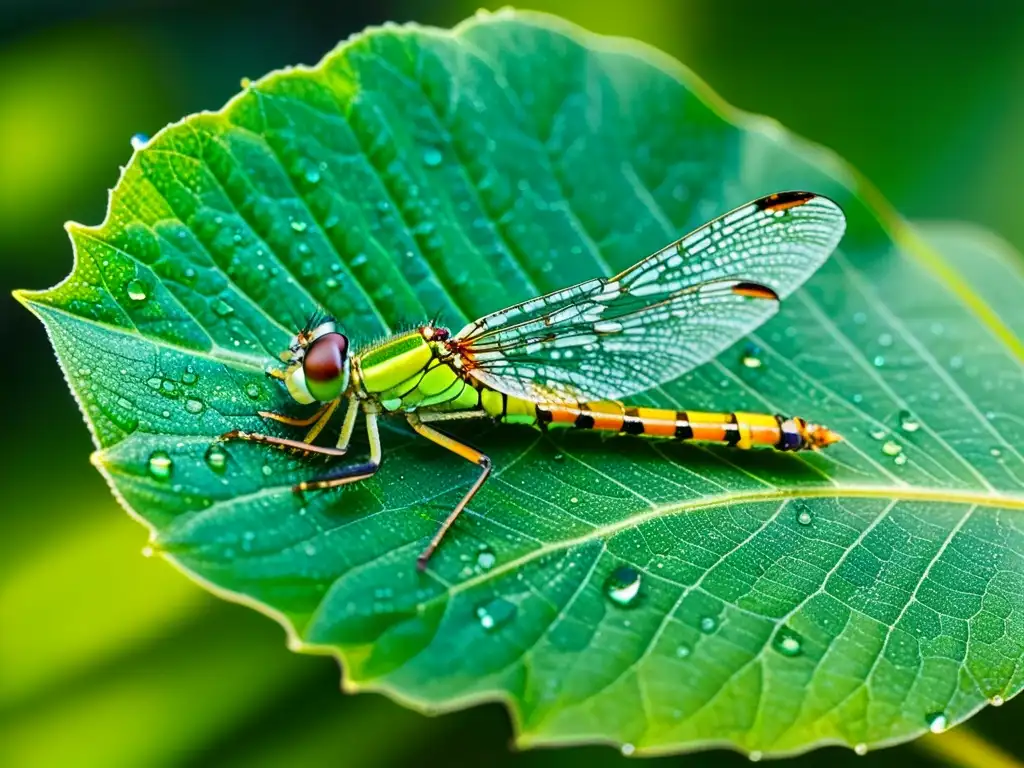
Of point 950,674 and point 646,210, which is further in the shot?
point 646,210

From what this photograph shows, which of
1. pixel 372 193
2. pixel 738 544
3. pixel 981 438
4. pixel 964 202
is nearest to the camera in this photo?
pixel 738 544

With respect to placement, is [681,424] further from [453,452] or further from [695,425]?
[453,452]

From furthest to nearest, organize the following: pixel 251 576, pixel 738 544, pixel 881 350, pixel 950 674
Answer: pixel 881 350
pixel 738 544
pixel 950 674
pixel 251 576

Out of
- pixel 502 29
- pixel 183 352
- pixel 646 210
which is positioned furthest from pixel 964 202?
pixel 183 352

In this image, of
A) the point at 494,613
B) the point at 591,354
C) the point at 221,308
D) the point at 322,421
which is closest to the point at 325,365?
the point at 322,421

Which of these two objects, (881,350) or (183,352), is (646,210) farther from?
(183,352)

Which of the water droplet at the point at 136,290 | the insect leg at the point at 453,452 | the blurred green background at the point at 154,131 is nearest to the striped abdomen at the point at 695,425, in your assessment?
the insect leg at the point at 453,452

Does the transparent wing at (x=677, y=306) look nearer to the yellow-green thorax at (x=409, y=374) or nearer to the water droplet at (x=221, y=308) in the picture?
the yellow-green thorax at (x=409, y=374)
